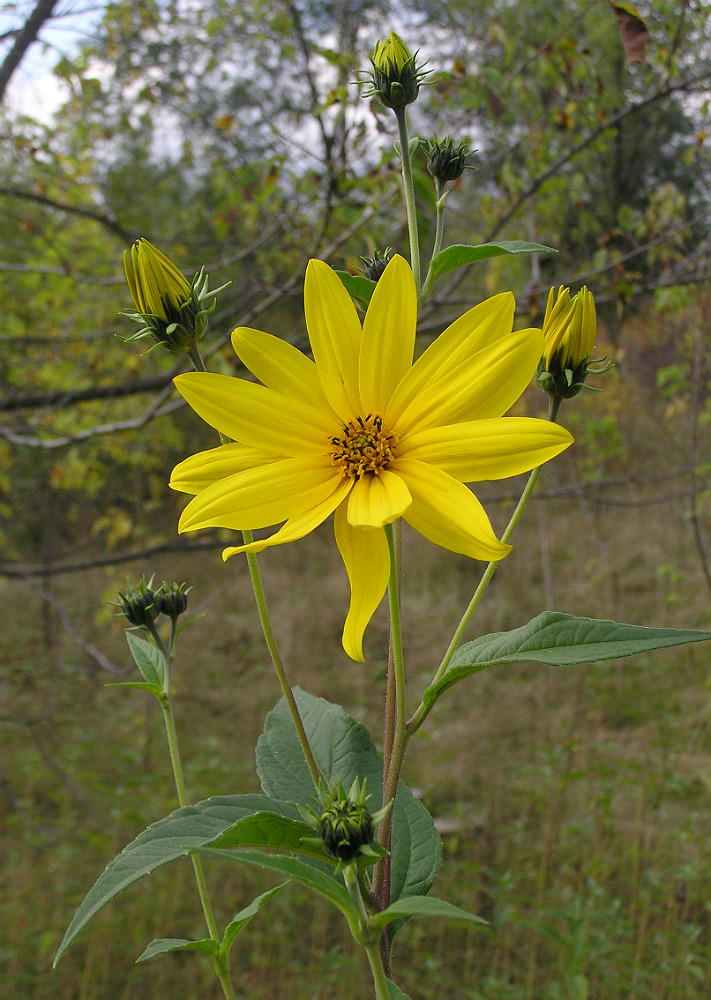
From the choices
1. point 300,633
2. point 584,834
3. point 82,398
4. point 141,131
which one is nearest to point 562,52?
point 82,398

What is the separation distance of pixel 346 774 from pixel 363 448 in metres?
0.33

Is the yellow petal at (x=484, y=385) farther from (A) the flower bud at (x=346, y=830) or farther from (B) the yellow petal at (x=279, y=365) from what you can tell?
(A) the flower bud at (x=346, y=830)

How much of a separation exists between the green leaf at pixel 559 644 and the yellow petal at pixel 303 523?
0.15 meters

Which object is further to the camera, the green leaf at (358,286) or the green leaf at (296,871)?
the green leaf at (358,286)

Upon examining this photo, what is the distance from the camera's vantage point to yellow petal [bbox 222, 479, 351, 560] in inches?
20.5

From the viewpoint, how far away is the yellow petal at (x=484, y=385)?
565 millimetres

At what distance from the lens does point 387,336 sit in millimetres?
630

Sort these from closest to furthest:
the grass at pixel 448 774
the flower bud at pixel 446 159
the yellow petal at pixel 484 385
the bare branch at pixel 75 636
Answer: the yellow petal at pixel 484 385 → the flower bud at pixel 446 159 → the bare branch at pixel 75 636 → the grass at pixel 448 774

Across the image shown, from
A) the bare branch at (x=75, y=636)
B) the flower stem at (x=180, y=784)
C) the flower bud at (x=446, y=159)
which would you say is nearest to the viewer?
the flower stem at (x=180, y=784)

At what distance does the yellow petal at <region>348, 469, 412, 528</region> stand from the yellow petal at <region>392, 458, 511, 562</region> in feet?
0.05

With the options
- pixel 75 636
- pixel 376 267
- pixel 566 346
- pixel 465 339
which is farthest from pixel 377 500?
pixel 75 636

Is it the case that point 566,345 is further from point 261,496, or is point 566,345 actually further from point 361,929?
point 361,929

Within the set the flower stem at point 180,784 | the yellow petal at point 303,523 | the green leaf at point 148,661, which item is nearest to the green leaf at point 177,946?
the flower stem at point 180,784

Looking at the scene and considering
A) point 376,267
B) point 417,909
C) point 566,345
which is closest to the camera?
point 417,909
